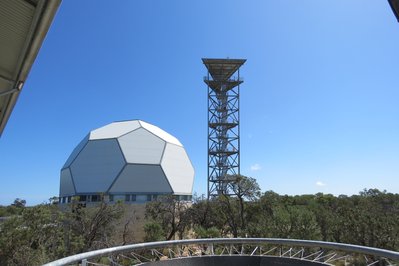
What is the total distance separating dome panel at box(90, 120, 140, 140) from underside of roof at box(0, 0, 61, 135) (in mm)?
34482

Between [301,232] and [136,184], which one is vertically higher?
[136,184]

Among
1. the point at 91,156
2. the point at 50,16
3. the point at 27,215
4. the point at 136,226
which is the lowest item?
the point at 136,226

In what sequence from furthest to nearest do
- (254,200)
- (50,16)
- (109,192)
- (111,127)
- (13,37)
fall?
1. (111,127)
2. (109,192)
3. (254,200)
4. (13,37)
5. (50,16)

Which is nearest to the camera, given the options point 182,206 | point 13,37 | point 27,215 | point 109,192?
point 13,37

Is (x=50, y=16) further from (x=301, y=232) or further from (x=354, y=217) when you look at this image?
(x=354, y=217)

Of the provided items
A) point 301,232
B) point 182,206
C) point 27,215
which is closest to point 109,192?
point 182,206

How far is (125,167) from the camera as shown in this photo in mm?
35438

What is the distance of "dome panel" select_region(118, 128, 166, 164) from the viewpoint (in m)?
36.9

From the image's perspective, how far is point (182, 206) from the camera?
2756 cm

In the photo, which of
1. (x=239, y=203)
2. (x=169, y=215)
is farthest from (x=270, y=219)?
(x=169, y=215)

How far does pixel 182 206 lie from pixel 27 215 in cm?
1386

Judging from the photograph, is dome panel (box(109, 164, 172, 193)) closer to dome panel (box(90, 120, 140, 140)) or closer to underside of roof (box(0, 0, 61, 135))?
dome panel (box(90, 120, 140, 140))

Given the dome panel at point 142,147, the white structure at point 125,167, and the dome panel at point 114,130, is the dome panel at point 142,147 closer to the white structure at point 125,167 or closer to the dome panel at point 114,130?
the white structure at point 125,167

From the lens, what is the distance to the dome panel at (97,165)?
34.9 m
